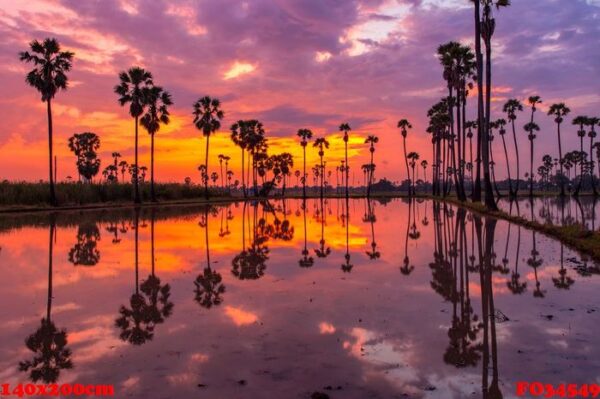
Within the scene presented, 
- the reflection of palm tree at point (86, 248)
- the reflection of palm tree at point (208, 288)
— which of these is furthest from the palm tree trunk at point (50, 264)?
the reflection of palm tree at point (208, 288)

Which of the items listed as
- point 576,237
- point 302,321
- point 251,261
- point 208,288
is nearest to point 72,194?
point 251,261

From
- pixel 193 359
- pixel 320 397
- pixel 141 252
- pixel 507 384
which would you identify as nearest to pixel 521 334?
pixel 507 384

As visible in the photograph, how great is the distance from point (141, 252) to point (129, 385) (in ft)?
45.2

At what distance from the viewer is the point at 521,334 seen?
854cm

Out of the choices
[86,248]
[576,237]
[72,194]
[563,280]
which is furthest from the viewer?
[72,194]

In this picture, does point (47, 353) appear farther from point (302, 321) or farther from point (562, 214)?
point (562, 214)

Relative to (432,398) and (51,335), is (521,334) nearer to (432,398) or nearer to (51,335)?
(432,398)

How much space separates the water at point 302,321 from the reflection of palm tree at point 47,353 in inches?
1.6

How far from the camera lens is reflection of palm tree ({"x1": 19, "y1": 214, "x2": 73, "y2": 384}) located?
6.96 meters

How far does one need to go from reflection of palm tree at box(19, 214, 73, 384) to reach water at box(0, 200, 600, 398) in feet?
0.14

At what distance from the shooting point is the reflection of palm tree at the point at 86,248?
17.5 meters

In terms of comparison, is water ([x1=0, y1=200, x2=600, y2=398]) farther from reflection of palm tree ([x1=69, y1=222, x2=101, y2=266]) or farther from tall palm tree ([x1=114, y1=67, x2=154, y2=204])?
tall palm tree ([x1=114, y1=67, x2=154, y2=204])

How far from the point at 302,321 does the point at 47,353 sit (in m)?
4.43

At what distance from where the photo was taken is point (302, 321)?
31.8 feet
